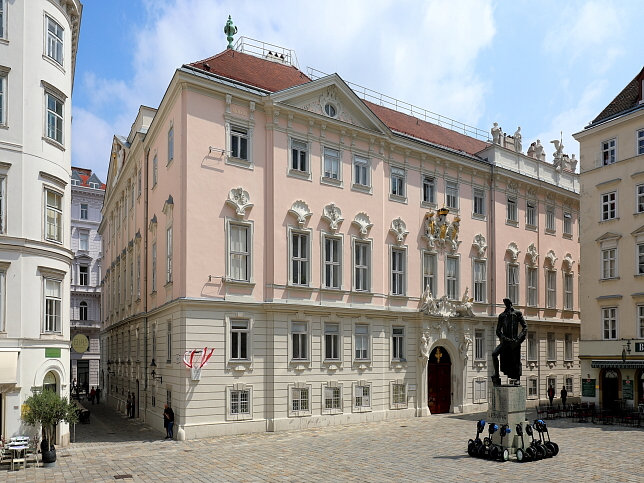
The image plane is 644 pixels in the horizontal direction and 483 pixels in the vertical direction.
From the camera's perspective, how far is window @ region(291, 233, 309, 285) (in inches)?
1243

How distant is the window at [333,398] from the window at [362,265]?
5380 mm

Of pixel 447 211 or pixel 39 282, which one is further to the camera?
pixel 447 211

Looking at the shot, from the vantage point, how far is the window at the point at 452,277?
38.6m

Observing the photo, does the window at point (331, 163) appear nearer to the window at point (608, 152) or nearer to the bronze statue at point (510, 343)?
the bronze statue at point (510, 343)

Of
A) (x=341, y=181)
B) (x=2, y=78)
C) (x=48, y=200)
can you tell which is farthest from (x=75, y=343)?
(x=341, y=181)

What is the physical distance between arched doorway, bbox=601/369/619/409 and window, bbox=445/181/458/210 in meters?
13.1

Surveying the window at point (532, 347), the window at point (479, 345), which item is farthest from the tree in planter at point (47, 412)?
the window at point (532, 347)

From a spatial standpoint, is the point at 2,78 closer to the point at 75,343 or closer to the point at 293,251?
the point at 75,343

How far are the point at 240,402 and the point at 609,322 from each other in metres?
22.6

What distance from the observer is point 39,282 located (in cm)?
2428

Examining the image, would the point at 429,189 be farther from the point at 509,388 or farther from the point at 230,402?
the point at 509,388

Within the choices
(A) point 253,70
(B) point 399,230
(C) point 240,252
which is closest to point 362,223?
(B) point 399,230

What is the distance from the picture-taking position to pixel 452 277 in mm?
38906

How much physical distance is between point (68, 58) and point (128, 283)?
18874 millimetres
